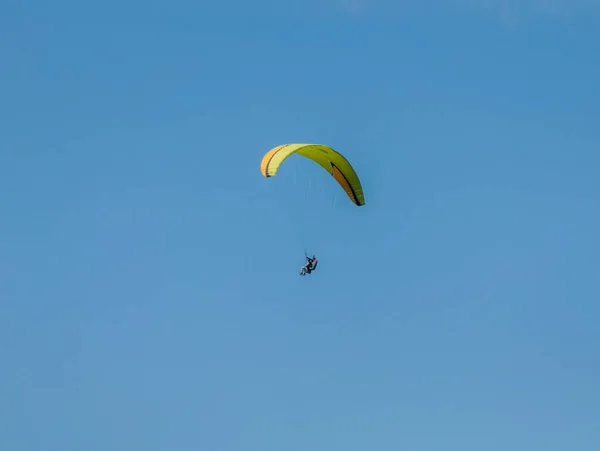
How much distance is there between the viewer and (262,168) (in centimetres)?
7869

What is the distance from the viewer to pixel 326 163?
278ft

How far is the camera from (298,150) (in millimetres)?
80750

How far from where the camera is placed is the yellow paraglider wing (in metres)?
78.2

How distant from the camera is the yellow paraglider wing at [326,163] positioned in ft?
257

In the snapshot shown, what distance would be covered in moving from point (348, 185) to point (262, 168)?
7663mm

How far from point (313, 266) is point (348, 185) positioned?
17.3 ft

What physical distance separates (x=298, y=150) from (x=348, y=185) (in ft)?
16.9

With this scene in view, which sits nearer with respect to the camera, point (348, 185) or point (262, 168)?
point (262, 168)

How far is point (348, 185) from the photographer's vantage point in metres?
84.6

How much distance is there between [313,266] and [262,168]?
24.3 feet

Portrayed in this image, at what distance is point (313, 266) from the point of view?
8300 cm
